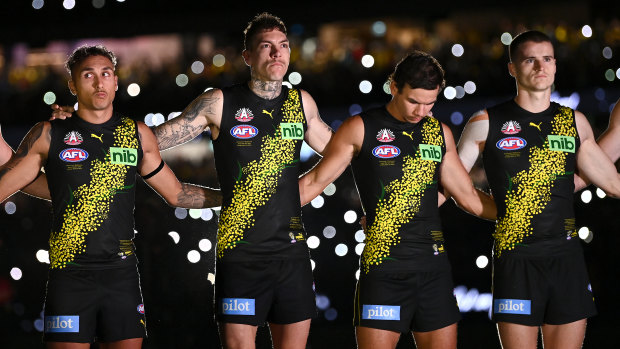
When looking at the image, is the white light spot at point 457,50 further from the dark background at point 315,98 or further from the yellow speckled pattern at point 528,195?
the yellow speckled pattern at point 528,195

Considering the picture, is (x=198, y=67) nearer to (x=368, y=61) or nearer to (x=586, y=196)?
(x=368, y=61)

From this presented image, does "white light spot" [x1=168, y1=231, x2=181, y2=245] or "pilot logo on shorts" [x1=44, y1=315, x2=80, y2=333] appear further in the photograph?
"white light spot" [x1=168, y1=231, x2=181, y2=245]

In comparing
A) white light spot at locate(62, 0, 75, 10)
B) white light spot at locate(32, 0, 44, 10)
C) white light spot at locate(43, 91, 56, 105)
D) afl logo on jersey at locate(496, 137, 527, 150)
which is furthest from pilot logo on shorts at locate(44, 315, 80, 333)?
white light spot at locate(62, 0, 75, 10)

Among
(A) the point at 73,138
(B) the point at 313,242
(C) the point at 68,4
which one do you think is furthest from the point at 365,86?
(A) the point at 73,138

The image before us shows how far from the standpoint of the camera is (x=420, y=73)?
12.7 ft

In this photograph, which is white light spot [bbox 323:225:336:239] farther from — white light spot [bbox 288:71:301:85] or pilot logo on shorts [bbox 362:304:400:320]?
pilot logo on shorts [bbox 362:304:400:320]

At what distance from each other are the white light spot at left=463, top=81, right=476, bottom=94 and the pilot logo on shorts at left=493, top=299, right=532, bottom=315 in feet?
19.4

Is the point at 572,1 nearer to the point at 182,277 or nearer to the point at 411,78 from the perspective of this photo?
the point at 182,277

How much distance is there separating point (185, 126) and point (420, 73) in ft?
3.57

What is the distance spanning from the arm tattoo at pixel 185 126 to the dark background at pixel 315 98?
1980mm

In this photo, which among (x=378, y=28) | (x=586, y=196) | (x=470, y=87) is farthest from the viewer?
(x=378, y=28)

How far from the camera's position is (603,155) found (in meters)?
4.29

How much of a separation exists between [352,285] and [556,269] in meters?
3.49

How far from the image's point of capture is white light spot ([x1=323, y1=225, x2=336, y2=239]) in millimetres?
7648
